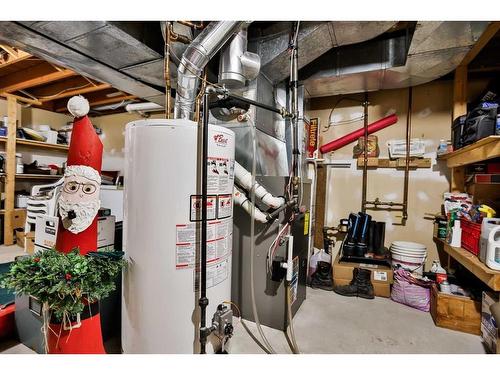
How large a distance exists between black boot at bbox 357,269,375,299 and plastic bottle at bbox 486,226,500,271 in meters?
1.02

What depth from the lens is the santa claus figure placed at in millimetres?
1298

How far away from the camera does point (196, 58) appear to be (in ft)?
5.25

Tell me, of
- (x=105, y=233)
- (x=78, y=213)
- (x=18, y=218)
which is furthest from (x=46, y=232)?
(x=18, y=218)

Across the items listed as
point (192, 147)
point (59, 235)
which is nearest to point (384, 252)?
point (192, 147)

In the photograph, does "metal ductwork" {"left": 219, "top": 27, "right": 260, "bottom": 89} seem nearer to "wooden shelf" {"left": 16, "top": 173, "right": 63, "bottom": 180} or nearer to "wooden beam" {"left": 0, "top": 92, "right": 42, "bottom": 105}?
"wooden beam" {"left": 0, "top": 92, "right": 42, "bottom": 105}

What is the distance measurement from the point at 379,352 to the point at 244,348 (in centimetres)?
88

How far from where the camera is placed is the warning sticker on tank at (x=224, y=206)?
1460 mm

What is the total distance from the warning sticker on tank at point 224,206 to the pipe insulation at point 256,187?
0.89ft

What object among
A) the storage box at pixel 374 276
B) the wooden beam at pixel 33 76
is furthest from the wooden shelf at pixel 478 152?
the wooden beam at pixel 33 76

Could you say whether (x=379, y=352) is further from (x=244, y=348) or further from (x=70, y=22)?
(x=70, y=22)

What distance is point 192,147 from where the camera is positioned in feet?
4.35

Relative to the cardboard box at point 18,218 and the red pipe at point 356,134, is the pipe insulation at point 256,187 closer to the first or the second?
the red pipe at point 356,134

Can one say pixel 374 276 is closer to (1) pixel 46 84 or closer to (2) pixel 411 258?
(2) pixel 411 258

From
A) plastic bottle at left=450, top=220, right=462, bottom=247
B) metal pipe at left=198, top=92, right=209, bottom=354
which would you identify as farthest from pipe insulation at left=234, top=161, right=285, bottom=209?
plastic bottle at left=450, top=220, right=462, bottom=247
